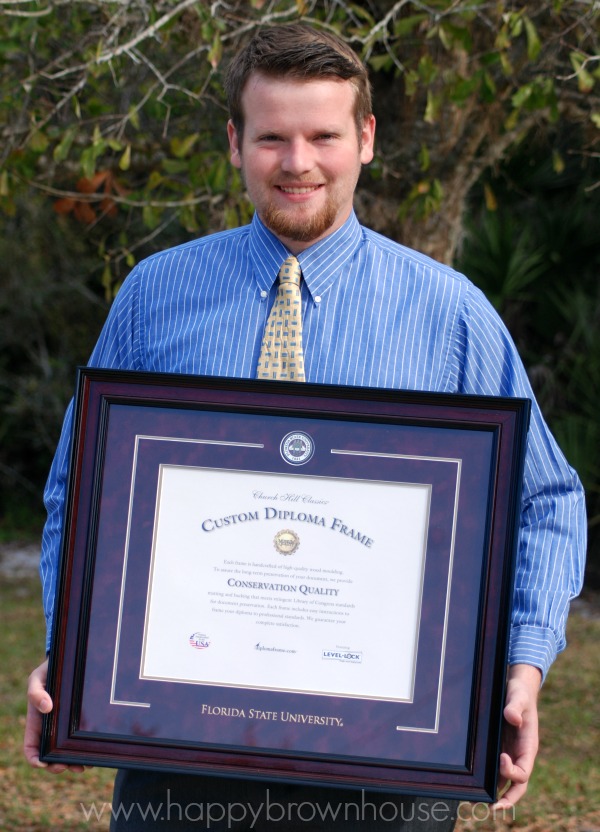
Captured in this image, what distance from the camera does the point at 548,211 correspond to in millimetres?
9781

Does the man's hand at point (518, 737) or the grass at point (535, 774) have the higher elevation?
the man's hand at point (518, 737)

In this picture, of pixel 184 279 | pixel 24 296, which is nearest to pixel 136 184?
pixel 184 279

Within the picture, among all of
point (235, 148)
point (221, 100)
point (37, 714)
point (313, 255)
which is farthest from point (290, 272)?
point (221, 100)

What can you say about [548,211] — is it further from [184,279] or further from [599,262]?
[184,279]

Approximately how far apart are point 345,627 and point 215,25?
2.42 m

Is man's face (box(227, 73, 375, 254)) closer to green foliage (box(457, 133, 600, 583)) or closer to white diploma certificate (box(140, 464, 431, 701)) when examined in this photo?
white diploma certificate (box(140, 464, 431, 701))

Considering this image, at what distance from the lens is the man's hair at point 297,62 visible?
7.13 feet

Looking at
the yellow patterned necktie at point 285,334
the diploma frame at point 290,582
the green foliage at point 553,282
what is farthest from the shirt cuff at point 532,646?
the green foliage at point 553,282

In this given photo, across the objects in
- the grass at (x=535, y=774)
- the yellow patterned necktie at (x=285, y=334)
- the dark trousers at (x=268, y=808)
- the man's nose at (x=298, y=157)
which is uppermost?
the man's nose at (x=298, y=157)

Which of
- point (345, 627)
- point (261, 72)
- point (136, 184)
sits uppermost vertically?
point (136, 184)

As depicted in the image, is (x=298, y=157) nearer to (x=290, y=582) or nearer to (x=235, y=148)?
(x=235, y=148)

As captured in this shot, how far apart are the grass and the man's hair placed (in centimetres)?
275

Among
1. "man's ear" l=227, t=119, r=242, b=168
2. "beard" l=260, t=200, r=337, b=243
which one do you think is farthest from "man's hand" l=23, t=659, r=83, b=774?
"man's ear" l=227, t=119, r=242, b=168

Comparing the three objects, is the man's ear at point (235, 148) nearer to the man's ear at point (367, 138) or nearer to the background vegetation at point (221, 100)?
the man's ear at point (367, 138)
